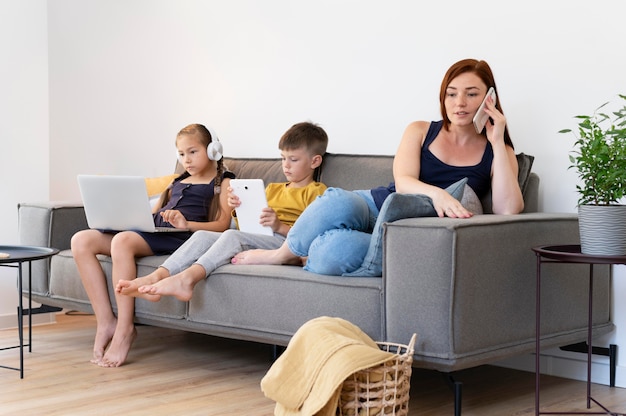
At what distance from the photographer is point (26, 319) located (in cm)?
429

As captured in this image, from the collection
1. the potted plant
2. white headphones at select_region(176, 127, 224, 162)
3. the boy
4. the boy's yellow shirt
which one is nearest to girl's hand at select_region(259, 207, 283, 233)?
the boy

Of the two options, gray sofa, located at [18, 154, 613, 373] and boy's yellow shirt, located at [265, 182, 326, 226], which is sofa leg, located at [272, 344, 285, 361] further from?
boy's yellow shirt, located at [265, 182, 326, 226]

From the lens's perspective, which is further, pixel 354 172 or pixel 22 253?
pixel 354 172

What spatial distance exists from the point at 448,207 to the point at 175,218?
4.25 feet

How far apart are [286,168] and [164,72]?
1.47 metres

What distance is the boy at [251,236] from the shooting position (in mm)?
3062

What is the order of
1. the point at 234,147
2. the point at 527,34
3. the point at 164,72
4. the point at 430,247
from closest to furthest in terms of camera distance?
1. the point at 430,247
2. the point at 527,34
3. the point at 234,147
4. the point at 164,72

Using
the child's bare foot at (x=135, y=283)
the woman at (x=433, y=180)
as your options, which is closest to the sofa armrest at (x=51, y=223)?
the child's bare foot at (x=135, y=283)

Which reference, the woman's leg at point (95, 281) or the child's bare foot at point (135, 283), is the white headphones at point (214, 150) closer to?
the woman's leg at point (95, 281)

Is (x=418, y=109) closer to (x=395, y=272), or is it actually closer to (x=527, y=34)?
(x=527, y=34)

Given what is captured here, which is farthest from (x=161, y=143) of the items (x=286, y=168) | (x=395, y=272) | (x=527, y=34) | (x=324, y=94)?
(x=395, y=272)

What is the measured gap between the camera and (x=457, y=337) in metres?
2.49

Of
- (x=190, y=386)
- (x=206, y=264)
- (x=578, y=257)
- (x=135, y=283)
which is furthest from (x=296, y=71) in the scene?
(x=578, y=257)

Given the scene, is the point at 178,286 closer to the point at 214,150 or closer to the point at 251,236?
the point at 251,236
